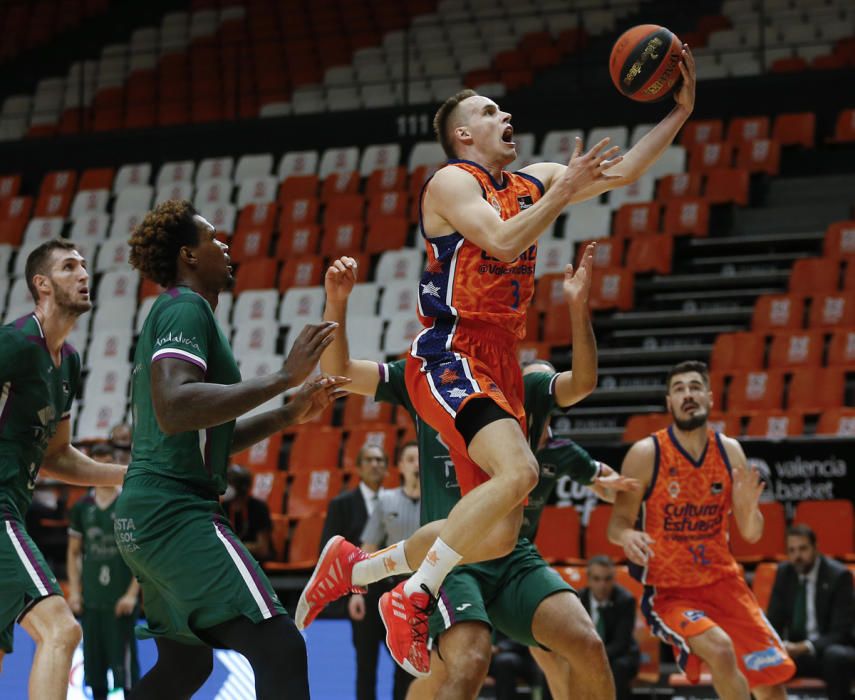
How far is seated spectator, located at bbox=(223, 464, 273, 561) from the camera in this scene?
33.7 feet

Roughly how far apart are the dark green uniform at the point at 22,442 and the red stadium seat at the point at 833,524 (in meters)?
6.54

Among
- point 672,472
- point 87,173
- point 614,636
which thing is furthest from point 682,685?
point 87,173

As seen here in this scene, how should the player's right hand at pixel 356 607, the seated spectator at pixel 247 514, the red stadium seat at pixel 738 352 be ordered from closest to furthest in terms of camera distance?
the player's right hand at pixel 356 607
the seated spectator at pixel 247 514
the red stadium seat at pixel 738 352

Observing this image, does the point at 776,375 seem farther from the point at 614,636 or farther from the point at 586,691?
the point at 586,691

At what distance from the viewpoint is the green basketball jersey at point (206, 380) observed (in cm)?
426

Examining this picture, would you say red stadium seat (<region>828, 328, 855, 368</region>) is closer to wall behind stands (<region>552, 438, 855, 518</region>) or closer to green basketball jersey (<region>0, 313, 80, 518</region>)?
wall behind stands (<region>552, 438, 855, 518</region>)

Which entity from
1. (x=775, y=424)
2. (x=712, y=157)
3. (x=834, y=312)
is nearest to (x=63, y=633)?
(x=775, y=424)

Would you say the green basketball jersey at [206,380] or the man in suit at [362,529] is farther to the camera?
the man in suit at [362,529]

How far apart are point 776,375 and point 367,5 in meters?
11.3

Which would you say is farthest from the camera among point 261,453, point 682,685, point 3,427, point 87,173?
point 87,173

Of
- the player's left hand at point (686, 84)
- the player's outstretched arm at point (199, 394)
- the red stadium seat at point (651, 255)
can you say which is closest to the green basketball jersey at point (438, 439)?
the player's left hand at point (686, 84)

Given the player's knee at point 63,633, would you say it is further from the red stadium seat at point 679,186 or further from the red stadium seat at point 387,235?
the red stadium seat at point 679,186

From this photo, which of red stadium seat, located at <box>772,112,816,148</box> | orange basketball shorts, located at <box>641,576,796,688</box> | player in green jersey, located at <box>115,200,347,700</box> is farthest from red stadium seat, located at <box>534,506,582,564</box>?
red stadium seat, located at <box>772,112,816,148</box>

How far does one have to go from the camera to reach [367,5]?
2098 centimetres
